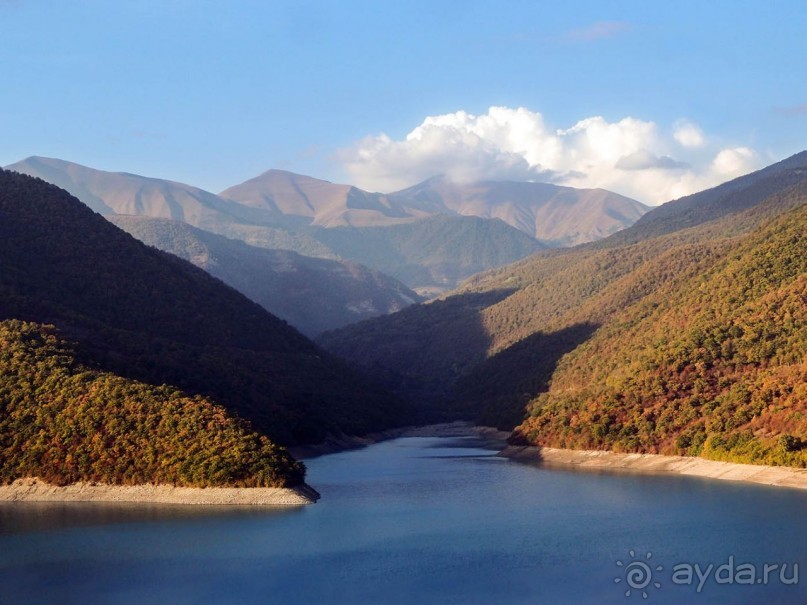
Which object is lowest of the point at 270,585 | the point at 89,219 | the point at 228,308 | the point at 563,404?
the point at 270,585

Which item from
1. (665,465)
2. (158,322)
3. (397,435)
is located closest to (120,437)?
(665,465)

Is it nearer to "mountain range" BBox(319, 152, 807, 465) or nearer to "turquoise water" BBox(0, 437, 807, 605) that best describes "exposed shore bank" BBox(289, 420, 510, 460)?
"mountain range" BBox(319, 152, 807, 465)

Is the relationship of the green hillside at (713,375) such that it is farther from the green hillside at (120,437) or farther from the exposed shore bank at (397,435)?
the green hillside at (120,437)

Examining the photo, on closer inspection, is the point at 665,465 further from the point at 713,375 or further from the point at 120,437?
the point at 120,437

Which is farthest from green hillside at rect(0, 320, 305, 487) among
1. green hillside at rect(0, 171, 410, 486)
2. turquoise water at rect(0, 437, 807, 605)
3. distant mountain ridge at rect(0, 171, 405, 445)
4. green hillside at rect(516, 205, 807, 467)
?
green hillside at rect(516, 205, 807, 467)

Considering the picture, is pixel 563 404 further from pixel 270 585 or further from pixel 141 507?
pixel 270 585

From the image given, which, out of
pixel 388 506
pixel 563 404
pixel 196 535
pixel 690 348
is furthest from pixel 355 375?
pixel 196 535
